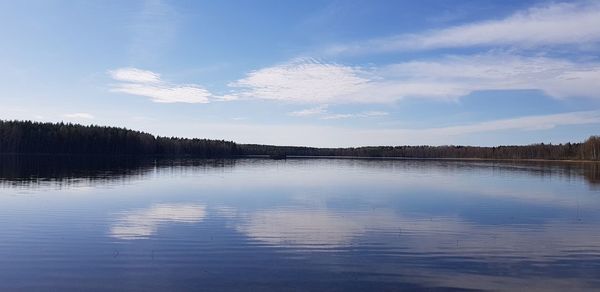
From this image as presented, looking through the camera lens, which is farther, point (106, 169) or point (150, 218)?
point (106, 169)

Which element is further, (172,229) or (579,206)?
(579,206)

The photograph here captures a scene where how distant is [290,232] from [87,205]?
533 inches

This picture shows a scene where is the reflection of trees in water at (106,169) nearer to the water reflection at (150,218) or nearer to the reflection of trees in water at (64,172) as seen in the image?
the reflection of trees in water at (64,172)

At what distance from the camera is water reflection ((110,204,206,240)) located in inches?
778

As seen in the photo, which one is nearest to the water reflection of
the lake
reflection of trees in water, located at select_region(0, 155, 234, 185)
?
the lake

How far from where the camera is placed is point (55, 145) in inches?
5497

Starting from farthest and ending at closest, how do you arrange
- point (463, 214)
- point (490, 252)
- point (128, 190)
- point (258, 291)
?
1. point (128, 190)
2. point (463, 214)
3. point (490, 252)
4. point (258, 291)

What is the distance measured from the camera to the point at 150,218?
2367 centimetres

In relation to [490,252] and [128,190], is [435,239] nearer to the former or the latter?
[490,252]

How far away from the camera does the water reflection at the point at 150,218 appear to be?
64.8 feet

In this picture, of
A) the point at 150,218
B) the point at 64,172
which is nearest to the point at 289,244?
the point at 150,218

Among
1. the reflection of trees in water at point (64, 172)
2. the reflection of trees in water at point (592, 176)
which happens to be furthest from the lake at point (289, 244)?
the reflection of trees in water at point (592, 176)

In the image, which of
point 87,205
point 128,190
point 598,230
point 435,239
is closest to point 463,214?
point 598,230

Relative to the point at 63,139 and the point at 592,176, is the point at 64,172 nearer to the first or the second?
the point at 592,176
